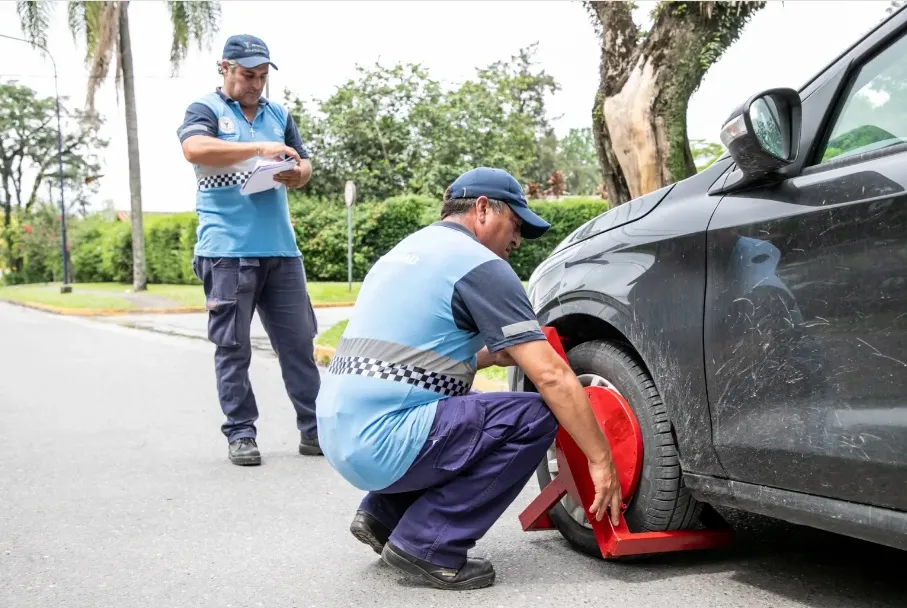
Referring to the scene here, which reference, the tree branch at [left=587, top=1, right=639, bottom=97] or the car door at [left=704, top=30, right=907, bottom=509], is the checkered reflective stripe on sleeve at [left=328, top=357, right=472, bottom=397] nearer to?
the car door at [left=704, top=30, right=907, bottom=509]

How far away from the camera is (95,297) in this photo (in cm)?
2125

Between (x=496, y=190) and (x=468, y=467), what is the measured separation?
85 centimetres

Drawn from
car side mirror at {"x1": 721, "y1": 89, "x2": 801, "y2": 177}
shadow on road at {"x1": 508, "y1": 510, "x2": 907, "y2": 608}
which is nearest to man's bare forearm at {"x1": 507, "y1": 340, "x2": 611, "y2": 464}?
shadow on road at {"x1": 508, "y1": 510, "x2": 907, "y2": 608}

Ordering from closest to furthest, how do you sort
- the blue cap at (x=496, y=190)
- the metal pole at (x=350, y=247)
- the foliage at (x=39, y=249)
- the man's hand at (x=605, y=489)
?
the man's hand at (x=605, y=489) < the blue cap at (x=496, y=190) < the metal pole at (x=350, y=247) < the foliage at (x=39, y=249)

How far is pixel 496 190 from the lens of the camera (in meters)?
2.89

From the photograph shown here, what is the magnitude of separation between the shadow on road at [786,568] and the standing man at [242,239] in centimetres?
197

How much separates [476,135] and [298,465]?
25.3m

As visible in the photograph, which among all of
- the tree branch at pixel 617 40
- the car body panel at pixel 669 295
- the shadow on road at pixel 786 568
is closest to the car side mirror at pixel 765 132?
the car body panel at pixel 669 295

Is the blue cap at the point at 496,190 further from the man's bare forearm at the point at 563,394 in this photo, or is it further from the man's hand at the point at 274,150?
the man's hand at the point at 274,150

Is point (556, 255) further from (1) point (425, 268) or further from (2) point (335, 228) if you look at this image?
(2) point (335, 228)

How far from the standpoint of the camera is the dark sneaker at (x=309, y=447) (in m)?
4.84

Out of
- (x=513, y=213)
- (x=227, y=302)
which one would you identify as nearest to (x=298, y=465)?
(x=227, y=302)

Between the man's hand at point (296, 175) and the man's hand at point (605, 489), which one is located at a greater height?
the man's hand at point (296, 175)

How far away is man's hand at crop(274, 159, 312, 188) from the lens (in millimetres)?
4598
